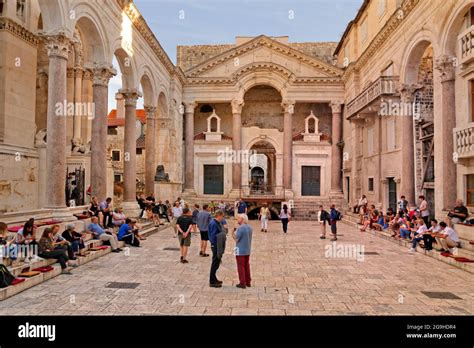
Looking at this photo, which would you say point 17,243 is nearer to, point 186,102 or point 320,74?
point 186,102

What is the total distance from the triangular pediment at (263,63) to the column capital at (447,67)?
16.6 m

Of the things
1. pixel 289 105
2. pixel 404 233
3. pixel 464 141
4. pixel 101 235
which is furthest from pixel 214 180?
pixel 464 141

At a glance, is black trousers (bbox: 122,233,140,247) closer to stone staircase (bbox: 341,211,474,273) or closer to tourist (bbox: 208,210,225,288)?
tourist (bbox: 208,210,225,288)

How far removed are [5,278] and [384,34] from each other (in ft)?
68.1

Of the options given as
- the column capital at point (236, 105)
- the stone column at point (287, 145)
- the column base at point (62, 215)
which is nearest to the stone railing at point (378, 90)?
the stone column at point (287, 145)

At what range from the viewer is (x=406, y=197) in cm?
1814

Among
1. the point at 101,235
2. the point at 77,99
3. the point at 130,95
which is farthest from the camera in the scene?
the point at 77,99

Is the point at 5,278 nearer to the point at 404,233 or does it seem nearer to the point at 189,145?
the point at 404,233

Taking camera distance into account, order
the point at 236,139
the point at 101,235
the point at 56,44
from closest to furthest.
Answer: the point at 101,235 → the point at 56,44 → the point at 236,139

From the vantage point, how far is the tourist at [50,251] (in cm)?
873

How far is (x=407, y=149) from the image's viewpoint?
1841 cm

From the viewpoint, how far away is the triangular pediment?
3034 cm

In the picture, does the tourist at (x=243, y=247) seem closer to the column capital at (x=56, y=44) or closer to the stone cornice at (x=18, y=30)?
the column capital at (x=56, y=44)

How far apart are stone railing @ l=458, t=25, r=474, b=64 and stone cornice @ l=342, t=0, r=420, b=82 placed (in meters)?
4.45
